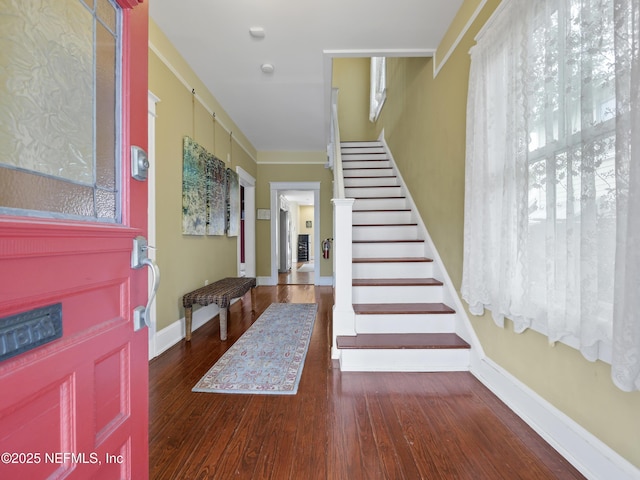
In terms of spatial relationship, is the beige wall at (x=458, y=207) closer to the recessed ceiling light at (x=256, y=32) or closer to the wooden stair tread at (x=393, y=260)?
the wooden stair tread at (x=393, y=260)

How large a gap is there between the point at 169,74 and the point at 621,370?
3440mm

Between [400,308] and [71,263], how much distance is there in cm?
219

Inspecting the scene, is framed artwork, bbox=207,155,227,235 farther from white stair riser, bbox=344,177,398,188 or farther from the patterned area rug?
white stair riser, bbox=344,177,398,188

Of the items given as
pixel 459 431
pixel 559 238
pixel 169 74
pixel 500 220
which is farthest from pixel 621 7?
pixel 169 74

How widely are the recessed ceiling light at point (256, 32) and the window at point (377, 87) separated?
2.87 m

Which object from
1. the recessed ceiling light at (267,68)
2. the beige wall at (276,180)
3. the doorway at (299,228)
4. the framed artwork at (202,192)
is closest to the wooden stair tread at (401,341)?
the framed artwork at (202,192)

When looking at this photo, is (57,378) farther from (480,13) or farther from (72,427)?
(480,13)

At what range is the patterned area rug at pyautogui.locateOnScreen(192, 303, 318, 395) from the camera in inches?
73.5

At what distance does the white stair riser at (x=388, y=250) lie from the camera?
9.84ft

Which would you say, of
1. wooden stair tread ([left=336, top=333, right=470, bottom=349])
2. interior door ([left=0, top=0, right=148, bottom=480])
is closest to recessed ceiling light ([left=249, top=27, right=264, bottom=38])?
interior door ([left=0, top=0, right=148, bottom=480])

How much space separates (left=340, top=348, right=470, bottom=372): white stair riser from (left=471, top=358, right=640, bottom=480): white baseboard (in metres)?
0.24

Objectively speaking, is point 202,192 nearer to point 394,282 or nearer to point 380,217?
point 380,217

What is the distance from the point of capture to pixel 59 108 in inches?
26.7

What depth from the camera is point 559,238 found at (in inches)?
47.6
